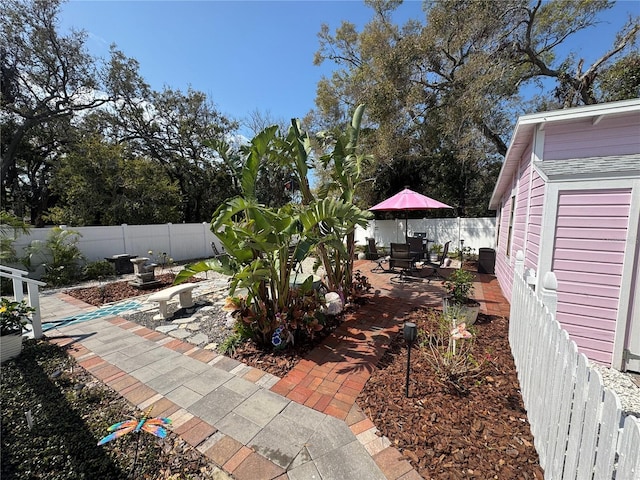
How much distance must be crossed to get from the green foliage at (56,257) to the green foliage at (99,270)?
25 cm

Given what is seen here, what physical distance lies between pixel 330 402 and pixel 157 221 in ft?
44.6

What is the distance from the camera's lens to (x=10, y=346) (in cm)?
367

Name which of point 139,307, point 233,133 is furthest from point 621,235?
point 233,133

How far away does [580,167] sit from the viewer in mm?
3635

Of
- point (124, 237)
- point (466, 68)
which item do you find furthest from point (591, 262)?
point (124, 237)

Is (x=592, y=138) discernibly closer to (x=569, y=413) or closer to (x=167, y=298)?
(x=569, y=413)

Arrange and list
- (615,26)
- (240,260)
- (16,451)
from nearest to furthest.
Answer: (16,451) < (240,260) < (615,26)

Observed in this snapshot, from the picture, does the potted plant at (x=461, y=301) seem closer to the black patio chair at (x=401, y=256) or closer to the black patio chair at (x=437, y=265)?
the black patio chair at (x=401, y=256)

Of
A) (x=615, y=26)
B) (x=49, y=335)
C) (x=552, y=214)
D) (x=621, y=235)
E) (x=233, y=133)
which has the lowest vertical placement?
(x=49, y=335)

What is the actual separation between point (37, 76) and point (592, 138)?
66.7 feet

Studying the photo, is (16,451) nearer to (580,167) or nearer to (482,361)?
(482,361)

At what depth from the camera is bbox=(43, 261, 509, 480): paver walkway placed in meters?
2.08

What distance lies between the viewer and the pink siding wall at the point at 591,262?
3.48 meters

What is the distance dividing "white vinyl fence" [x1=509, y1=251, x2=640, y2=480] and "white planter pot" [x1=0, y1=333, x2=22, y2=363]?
6.17 meters
